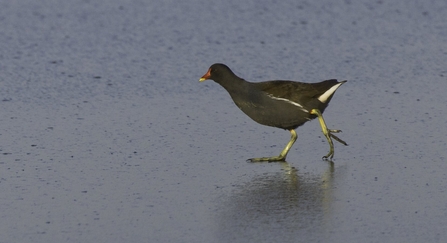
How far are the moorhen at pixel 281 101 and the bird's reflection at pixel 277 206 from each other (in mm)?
578

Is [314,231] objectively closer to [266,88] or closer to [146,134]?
[266,88]

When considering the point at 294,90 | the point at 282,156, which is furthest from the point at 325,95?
the point at 282,156

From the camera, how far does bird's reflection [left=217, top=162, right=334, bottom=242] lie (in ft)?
15.2

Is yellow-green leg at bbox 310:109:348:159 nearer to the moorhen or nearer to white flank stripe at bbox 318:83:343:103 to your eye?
the moorhen

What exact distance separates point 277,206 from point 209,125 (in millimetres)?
2227

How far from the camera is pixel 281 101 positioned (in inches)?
260

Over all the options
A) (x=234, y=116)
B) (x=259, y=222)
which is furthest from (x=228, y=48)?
(x=259, y=222)

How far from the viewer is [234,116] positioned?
763cm

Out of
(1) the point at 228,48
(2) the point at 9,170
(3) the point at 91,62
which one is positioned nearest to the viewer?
(2) the point at 9,170

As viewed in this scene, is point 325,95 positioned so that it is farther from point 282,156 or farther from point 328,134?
point 282,156

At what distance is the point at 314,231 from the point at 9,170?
2422 mm

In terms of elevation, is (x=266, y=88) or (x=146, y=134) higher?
(x=266, y=88)

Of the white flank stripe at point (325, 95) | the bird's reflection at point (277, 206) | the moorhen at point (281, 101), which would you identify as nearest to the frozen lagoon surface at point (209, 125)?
the bird's reflection at point (277, 206)

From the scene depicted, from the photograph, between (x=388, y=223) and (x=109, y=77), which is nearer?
(x=388, y=223)
